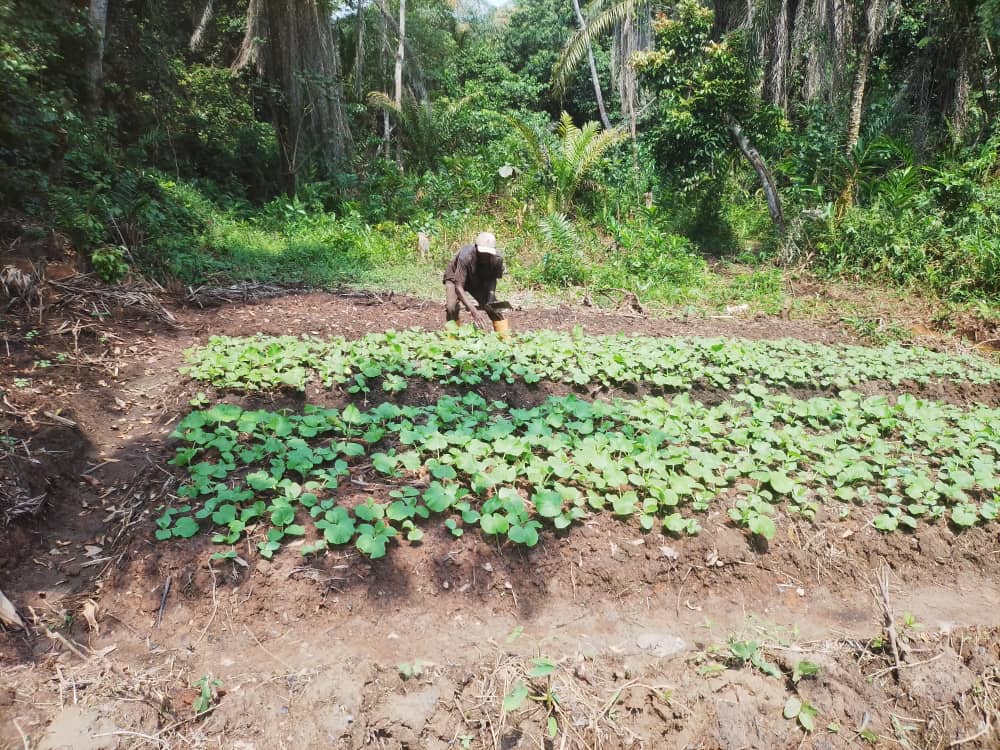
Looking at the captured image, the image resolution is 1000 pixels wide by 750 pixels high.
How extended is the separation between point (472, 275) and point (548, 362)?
1.66m

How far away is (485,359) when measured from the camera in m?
5.08

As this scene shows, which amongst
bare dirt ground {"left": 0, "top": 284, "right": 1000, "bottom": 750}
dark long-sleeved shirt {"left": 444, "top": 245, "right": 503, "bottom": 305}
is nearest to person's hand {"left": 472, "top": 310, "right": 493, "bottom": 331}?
dark long-sleeved shirt {"left": 444, "top": 245, "right": 503, "bottom": 305}

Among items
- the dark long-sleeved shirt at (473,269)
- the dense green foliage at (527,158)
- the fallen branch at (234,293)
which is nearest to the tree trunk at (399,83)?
the dense green foliage at (527,158)

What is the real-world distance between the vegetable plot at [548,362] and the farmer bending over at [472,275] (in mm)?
481

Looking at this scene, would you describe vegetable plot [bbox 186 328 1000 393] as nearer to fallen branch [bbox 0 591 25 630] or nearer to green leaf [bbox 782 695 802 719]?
fallen branch [bbox 0 591 25 630]

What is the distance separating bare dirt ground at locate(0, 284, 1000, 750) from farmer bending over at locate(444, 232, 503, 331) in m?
3.30

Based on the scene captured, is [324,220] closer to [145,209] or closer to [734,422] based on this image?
[145,209]

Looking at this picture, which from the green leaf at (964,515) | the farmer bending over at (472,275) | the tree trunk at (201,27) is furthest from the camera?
the tree trunk at (201,27)

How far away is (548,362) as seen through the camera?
17.4 feet

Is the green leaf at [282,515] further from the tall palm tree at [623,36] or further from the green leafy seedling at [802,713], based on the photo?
the tall palm tree at [623,36]

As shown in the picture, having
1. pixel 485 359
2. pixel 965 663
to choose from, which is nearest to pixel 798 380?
pixel 485 359

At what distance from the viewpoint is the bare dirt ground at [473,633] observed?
6.95 feet

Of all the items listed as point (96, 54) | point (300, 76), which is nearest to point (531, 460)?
point (96, 54)

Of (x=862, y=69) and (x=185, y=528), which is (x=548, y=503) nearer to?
(x=185, y=528)
